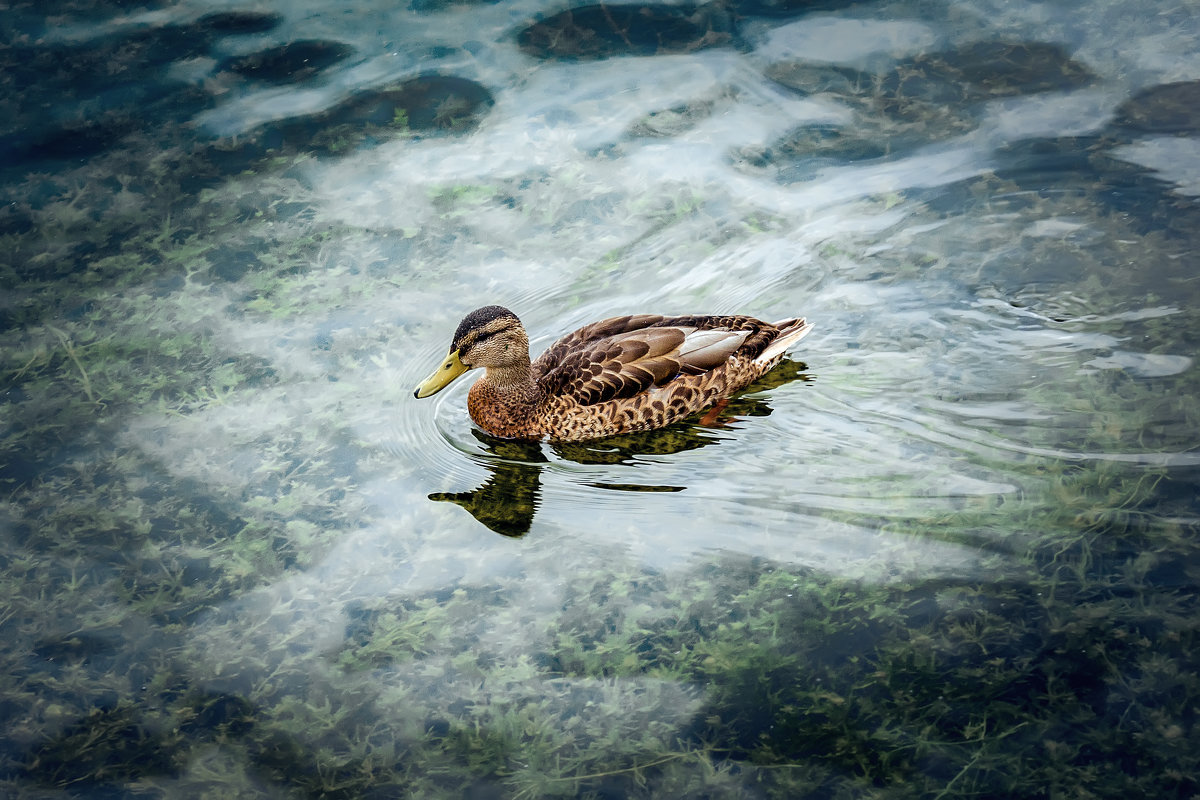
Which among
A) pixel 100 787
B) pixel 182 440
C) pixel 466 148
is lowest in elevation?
pixel 100 787

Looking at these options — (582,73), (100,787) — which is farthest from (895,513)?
(582,73)

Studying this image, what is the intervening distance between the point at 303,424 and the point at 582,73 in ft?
13.8

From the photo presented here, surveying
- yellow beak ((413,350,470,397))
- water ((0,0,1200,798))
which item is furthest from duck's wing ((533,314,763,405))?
yellow beak ((413,350,470,397))

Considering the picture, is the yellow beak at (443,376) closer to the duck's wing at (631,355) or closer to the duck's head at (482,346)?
the duck's head at (482,346)

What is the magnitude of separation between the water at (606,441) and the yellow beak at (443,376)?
33 centimetres

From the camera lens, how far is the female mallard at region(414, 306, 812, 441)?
235 inches

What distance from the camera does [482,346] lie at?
5973 millimetres

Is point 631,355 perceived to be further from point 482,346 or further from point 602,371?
point 482,346

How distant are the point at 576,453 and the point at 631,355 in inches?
24.7

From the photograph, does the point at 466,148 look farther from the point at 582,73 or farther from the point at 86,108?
the point at 86,108

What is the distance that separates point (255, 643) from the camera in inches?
193

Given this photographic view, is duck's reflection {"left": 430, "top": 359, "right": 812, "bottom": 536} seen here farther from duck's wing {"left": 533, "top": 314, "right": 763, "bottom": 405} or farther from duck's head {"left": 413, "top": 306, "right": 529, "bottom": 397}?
duck's head {"left": 413, "top": 306, "right": 529, "bottom": 397}

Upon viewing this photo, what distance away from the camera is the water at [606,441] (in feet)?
14.7

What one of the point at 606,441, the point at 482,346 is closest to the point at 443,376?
the point at 482,346
